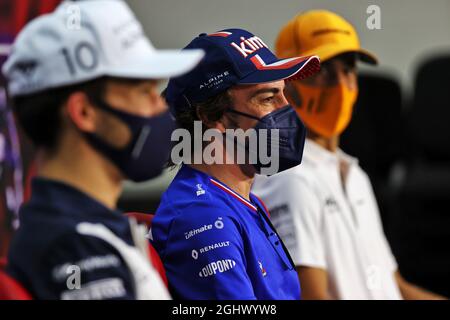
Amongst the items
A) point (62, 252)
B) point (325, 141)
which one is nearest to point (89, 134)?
point (62, 252)

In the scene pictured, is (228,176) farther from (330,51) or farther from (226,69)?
(330,51)

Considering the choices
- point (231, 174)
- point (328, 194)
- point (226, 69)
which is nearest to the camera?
point (226, 69)

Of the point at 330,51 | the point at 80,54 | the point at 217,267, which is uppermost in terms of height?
the point at 80,54

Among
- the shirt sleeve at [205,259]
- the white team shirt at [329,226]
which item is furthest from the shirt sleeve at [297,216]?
the shirt sleeve at [205,259]

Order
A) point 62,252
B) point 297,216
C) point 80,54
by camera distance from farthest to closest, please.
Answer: point 297,216, point 80,54, point 62,252

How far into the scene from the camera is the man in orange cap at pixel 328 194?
125 inches

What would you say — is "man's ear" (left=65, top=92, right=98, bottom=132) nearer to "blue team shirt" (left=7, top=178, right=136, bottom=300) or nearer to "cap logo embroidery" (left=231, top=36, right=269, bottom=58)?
"blue team shirt" (left=7, top=178, right=136, bottom=300)

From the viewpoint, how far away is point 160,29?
5406mm

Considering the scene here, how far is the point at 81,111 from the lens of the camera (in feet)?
6.58

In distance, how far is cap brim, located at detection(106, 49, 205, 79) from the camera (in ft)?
6.59

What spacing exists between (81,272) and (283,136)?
100 cm

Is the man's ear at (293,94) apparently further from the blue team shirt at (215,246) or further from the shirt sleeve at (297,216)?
the blue team shirt at (215,246)

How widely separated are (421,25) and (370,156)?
111 cm

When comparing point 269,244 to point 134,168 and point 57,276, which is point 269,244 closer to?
point 134,168
